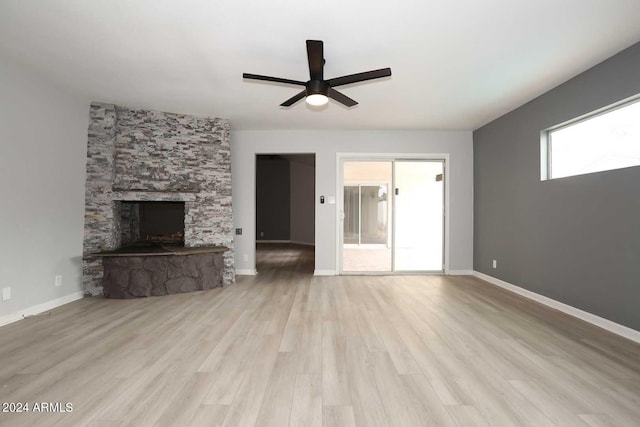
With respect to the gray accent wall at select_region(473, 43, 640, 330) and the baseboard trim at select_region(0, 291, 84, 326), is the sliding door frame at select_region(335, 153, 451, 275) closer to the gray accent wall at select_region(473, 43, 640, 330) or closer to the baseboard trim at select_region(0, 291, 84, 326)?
the gray accent wall at select_region(473, 43, 640, 330)

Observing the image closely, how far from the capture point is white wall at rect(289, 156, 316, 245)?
10625 millimetres

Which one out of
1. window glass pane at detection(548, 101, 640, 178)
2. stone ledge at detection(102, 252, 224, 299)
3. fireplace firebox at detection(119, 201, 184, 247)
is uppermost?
window glass pane at detection(548, 101, 640, 178)

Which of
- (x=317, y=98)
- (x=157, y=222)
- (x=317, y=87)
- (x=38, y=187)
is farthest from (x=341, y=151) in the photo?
(x=38, y=187)

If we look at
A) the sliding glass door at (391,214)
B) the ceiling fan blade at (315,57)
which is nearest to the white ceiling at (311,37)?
the ceiling fan blade at (315,57)

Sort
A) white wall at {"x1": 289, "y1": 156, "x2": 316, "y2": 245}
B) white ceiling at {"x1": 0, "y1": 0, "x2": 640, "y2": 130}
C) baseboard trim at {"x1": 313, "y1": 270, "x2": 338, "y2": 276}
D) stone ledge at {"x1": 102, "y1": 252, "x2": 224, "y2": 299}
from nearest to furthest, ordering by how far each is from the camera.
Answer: white ceiling at {"x1": 0, "y1": 0, "x2": 640, "y2": 130}
stone ledge at {"x1": 102, "y1": 252, "x2": 224, "y2": 299}
baseboard trim at {"x1": 313, "y1": 270, "x2": 338, "y2": 276}
white wall at {"x1": 289, "y1": 156, "x2": 316, "y2": 245}

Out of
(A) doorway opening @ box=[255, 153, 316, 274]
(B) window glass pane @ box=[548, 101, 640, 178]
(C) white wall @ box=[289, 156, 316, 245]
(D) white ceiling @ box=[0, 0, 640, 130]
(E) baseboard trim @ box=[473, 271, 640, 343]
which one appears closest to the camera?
(D) white ceiling @ box=[0, 0, 640, 130]

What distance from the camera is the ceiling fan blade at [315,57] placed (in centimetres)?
226

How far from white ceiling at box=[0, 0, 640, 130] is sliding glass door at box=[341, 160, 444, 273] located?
1.69m

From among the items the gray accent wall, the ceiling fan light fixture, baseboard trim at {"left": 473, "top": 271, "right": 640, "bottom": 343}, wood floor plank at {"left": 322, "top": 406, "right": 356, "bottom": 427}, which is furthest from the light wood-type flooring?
the ceiling fan light fixture

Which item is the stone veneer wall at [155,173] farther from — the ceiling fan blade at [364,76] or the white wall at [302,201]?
the white wall at [302,201]

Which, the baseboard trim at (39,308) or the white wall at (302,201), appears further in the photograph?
the white wall at (302,201)

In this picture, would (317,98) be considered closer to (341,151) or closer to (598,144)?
(341,151)

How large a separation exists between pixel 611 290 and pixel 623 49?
2.34 m

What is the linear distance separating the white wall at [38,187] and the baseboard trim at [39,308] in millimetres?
19
